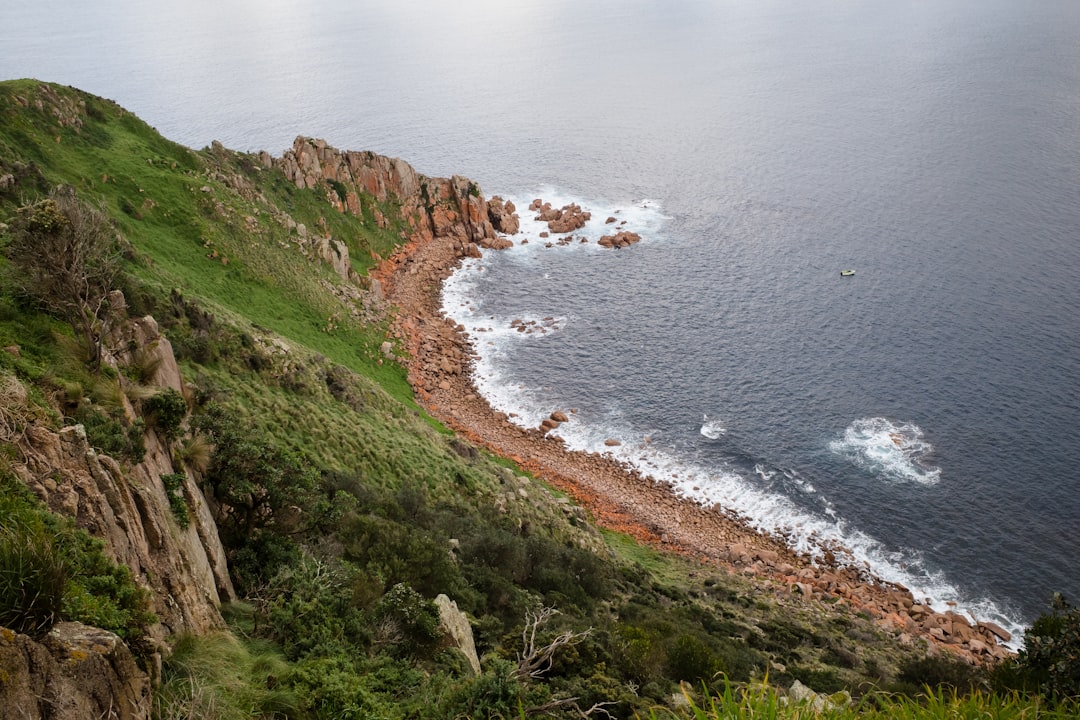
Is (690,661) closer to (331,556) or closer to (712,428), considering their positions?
(331,556)

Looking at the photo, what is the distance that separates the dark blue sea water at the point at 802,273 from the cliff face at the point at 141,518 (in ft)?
130

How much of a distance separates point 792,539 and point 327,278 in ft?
154

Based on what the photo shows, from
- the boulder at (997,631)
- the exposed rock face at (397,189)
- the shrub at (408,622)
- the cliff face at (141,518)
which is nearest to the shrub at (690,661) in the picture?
the shrub at (408,622)

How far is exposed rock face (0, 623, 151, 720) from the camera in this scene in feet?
22.2

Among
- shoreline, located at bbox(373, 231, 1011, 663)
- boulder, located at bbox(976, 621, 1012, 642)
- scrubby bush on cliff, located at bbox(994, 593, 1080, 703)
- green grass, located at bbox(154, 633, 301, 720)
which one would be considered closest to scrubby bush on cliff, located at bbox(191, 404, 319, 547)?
green grass, located at bbox(154, 633, 301, 720)

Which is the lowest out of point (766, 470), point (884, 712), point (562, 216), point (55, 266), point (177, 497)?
point (766, 470)

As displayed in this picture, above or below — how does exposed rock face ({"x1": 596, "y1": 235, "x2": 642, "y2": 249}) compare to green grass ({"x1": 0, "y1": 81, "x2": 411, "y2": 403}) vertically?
below

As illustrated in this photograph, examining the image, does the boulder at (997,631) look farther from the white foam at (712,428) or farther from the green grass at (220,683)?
the green grass at (220,683)

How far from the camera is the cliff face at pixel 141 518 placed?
11148mm

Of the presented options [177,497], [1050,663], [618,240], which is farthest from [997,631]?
[618,240]

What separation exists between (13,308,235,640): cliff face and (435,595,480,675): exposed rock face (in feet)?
17.2

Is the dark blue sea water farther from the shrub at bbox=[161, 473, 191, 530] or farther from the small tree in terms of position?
the shrub at bbox=[161, 473, 191, 530]

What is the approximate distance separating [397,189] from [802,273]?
5075 cm

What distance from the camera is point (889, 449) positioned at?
167 ft
